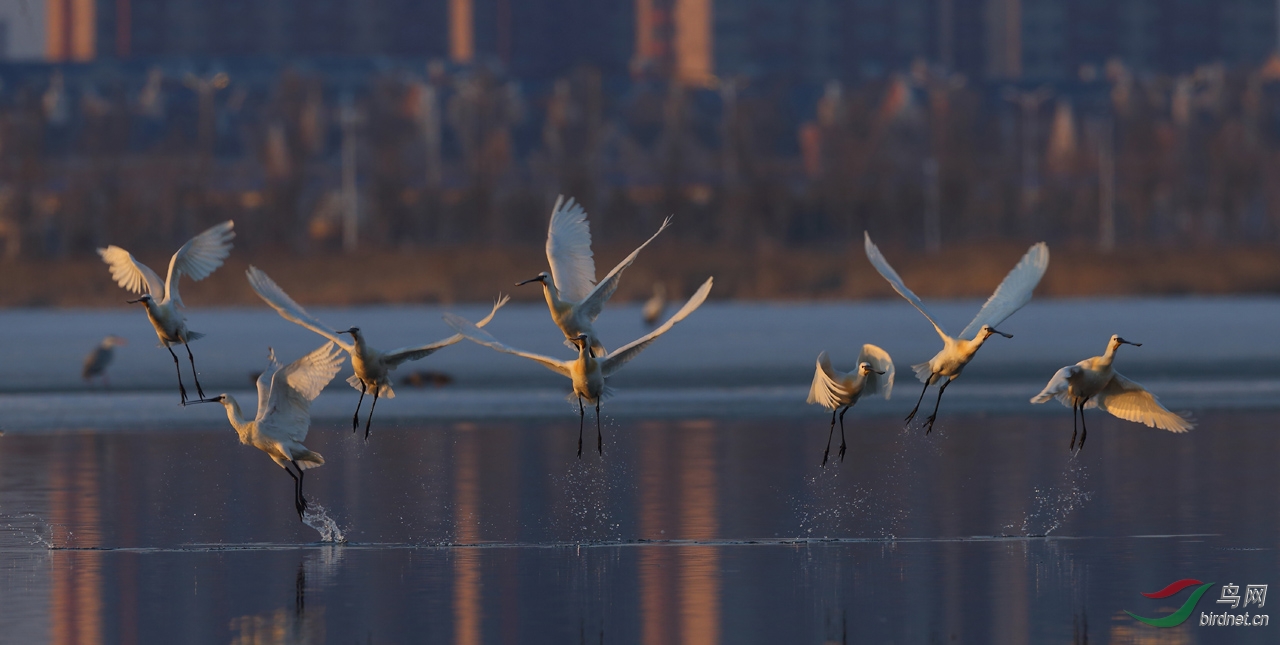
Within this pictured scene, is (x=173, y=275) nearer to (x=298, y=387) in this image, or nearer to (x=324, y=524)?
(x=298, y=387)

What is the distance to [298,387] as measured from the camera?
54.4 feet

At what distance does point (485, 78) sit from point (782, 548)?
334 feet

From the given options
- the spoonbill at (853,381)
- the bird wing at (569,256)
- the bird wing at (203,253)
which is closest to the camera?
the spoonbill at (853,381)

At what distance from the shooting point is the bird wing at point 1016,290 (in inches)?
656

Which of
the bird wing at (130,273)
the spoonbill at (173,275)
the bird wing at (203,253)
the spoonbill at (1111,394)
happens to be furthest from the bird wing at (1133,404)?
the bird wing at (130,273)

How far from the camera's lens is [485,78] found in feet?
383

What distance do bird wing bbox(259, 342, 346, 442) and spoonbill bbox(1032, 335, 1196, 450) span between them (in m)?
5.38

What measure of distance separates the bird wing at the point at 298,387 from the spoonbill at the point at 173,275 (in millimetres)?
941

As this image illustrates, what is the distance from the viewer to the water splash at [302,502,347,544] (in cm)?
1703

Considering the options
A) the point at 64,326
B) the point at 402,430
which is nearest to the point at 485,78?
the point at 64,326

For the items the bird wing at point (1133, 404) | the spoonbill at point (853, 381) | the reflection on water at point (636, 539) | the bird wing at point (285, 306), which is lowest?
the reflection on water at point (636, 539)

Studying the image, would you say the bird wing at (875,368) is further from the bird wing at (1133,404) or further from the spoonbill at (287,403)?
the spoonbill at (287,403)

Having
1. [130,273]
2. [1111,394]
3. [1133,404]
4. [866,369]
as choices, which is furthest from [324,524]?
[1133,404]

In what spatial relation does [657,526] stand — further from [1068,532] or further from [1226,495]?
[1226,495]
